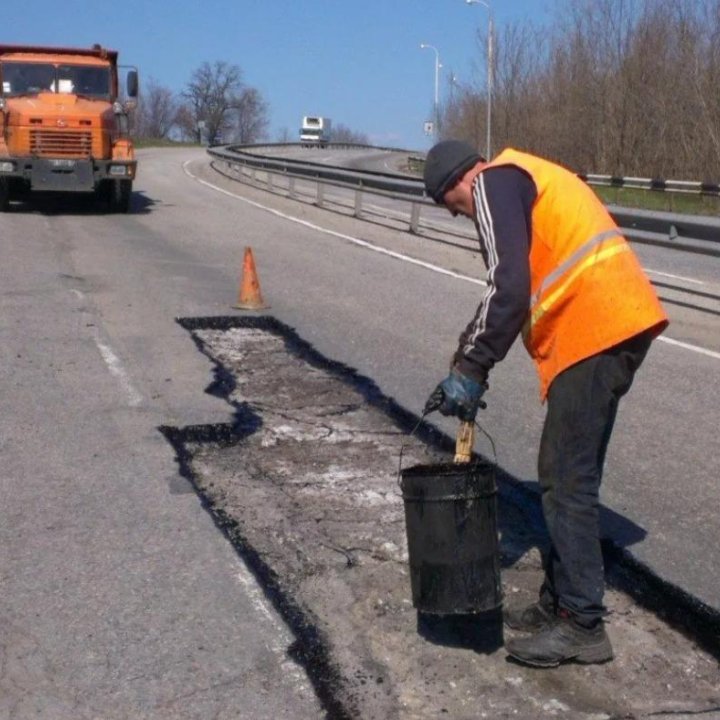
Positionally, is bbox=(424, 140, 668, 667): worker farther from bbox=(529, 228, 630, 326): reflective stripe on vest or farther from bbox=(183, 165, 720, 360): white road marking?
bbox=(183, 165, 720, 360): white road marking

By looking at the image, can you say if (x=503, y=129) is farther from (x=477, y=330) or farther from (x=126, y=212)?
(x=477, y=330)

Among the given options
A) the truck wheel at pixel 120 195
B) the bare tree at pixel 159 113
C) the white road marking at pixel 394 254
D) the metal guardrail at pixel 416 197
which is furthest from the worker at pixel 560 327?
the bare tree at pixel 159 113

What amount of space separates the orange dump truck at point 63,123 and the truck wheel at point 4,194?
0.02 metres

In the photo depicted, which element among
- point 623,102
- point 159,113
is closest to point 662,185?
point 623,102

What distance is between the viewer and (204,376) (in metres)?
8.74

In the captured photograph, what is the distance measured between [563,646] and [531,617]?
300 millimetres

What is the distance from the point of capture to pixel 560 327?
13.5 feet

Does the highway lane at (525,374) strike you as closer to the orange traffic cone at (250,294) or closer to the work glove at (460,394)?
the orange traffic cone at (250,294)

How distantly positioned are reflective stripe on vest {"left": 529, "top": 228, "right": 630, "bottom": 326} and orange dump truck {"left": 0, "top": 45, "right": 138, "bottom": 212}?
18.4m

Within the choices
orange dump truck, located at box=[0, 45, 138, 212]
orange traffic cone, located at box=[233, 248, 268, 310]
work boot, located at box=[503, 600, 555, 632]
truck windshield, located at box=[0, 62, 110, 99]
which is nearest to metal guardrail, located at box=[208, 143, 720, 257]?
orange traffic cone, located at box=[233, 248, 268, 310]

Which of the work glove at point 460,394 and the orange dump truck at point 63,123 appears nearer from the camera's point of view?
the work glove at point 460,394

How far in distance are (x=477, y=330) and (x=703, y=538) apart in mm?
2052

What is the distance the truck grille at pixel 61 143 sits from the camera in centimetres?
2130

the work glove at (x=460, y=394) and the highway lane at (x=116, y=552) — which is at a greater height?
the work glove at (x=460, y=394)
